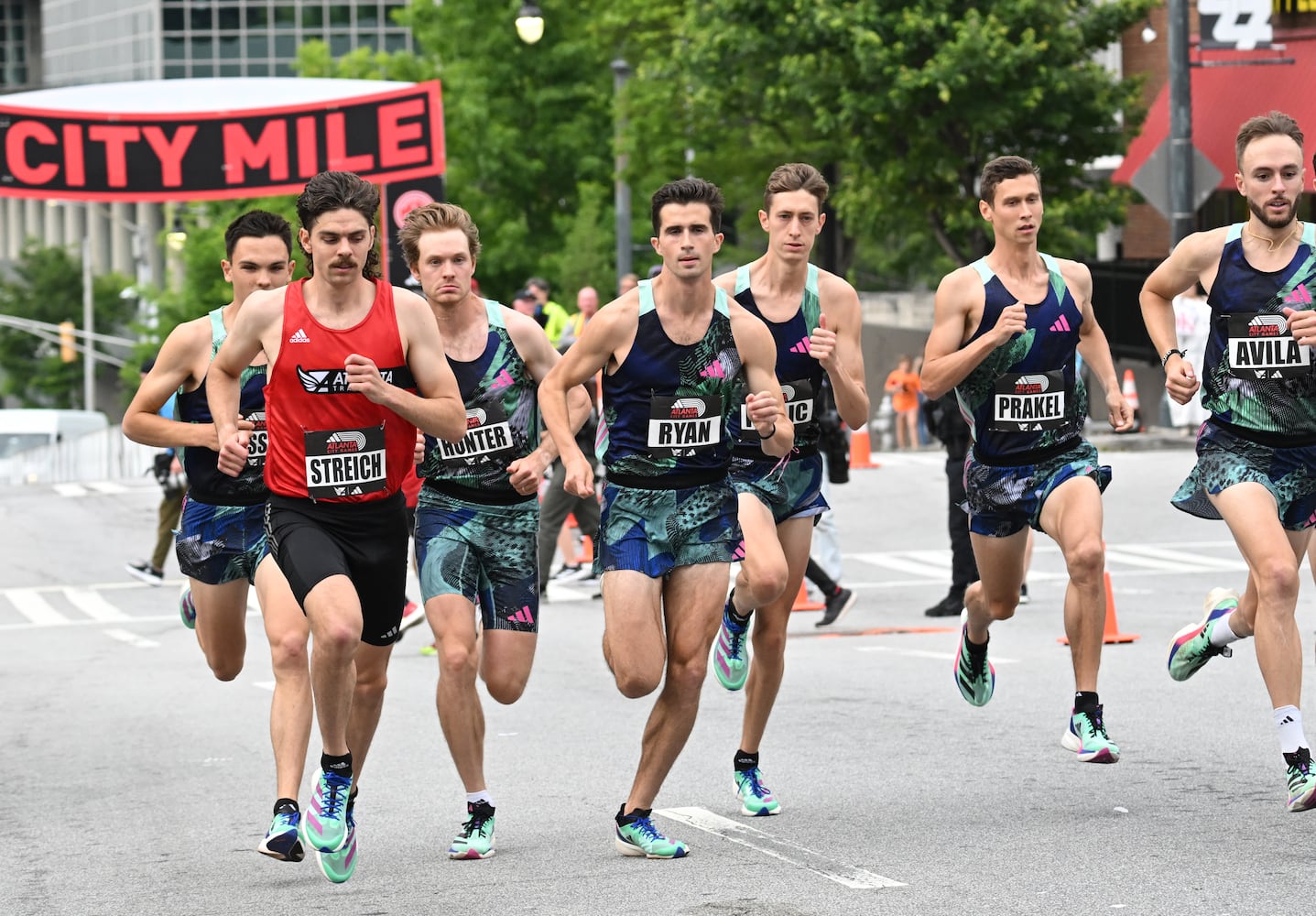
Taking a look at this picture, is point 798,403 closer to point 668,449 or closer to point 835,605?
point 668,449

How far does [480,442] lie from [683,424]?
78 cm

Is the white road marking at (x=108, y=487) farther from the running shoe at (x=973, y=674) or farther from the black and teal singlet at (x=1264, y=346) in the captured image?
the black and teal singlet at (x=1264, y=346)

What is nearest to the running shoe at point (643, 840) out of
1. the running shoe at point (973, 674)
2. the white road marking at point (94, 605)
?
the running shoe at point (973, 674)

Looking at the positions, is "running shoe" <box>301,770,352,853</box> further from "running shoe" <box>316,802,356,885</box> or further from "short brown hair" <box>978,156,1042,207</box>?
"short brown hair" <box>978,156,1042,207</box>

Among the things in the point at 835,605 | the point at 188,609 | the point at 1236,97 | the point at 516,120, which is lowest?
the point at 835,605

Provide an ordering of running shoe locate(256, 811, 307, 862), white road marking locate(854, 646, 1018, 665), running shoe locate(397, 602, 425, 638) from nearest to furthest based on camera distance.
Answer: running shoe locate(256, 811, 307, 862) → white road marking locate(854, 646, 1018, 665) → running shoe locate(397, 602, 425, 638)

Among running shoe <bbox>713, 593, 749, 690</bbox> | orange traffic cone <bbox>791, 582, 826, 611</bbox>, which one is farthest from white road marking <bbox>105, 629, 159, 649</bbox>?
running shoe <bbox>713, 593, 749, 690</bbox>

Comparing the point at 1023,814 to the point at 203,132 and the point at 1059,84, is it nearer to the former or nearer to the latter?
the point at 203,132

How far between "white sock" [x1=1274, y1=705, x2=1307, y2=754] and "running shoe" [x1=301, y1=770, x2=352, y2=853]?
3245mm

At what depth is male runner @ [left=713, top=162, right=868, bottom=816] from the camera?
8.48m

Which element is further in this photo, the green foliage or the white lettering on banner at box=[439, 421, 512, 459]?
the green foliage

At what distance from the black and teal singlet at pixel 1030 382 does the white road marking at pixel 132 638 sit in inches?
344

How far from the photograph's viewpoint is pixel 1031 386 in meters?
8.72

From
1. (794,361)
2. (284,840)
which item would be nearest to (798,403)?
(794,361)
